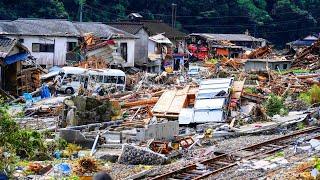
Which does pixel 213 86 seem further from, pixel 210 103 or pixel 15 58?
pixel 15 58

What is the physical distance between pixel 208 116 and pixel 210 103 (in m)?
0.83

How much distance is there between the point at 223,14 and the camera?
3236 inches

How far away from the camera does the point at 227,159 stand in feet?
55.3

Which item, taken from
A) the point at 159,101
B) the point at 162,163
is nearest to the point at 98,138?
the point at 162,163

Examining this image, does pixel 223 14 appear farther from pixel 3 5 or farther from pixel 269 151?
pixel 269 151

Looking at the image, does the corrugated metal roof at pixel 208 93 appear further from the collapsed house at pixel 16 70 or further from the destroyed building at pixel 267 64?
the destroyed building at pixel 267 64

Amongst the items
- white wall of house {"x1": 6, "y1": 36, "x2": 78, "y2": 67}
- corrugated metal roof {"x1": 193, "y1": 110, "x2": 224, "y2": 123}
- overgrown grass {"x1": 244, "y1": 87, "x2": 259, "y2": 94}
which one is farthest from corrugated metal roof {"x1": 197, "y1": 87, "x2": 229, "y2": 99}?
white wall of house {"x1": 6, "y1": 36, "x2": 78, "y2": 67}

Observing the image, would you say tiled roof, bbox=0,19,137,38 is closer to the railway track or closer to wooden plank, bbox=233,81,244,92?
wooden plank, bbox=233,81,244,92

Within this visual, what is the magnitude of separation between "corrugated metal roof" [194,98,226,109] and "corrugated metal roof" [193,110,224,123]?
268mm

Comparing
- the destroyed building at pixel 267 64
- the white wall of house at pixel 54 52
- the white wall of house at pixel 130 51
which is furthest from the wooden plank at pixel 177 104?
the destroyed building at pixel 267 64

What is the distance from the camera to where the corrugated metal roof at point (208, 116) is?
24450 mm

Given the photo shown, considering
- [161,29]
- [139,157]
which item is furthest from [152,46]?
[139,157]

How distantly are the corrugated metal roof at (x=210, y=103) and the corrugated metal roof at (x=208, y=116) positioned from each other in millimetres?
268

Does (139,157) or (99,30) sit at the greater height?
(99,30)
